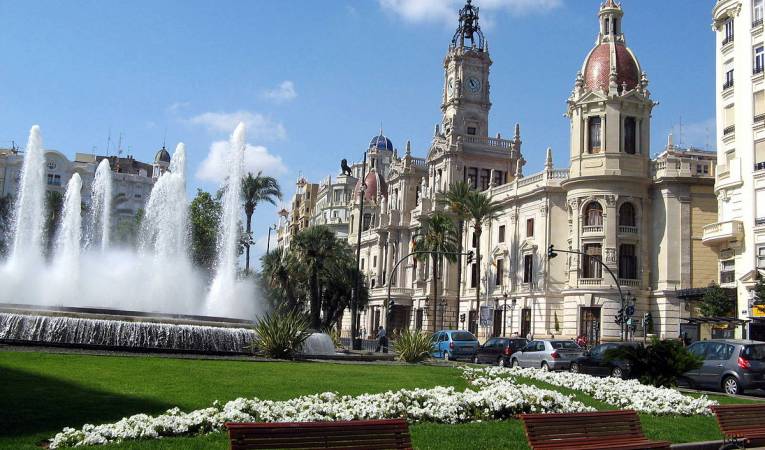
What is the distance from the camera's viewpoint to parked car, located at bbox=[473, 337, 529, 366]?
3343 cm

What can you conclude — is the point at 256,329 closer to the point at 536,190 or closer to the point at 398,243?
the point at 536,190

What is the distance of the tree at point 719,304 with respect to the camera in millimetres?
41312

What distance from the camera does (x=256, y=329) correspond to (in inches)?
1005

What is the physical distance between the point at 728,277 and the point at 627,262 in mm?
10603

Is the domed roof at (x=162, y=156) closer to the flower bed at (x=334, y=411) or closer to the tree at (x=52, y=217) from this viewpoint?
the tree at (x=52, y=217)

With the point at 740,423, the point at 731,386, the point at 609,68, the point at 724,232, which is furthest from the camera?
the point at 609,68

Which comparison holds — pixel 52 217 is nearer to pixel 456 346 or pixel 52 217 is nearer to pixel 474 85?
pixel 474 85

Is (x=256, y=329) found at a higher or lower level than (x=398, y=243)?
lower

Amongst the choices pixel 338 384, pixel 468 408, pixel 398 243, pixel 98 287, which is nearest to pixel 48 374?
pixel 338 384

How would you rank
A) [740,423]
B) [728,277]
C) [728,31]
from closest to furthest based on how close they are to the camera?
[740,423] → [728,277] → [728,31]

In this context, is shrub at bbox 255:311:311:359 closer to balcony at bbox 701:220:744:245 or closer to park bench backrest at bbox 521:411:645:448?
park bench backrest at bbox 521:411:645:448

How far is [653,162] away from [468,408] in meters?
45.2

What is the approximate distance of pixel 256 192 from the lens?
203ft

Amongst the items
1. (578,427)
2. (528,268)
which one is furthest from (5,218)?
(578,427)
